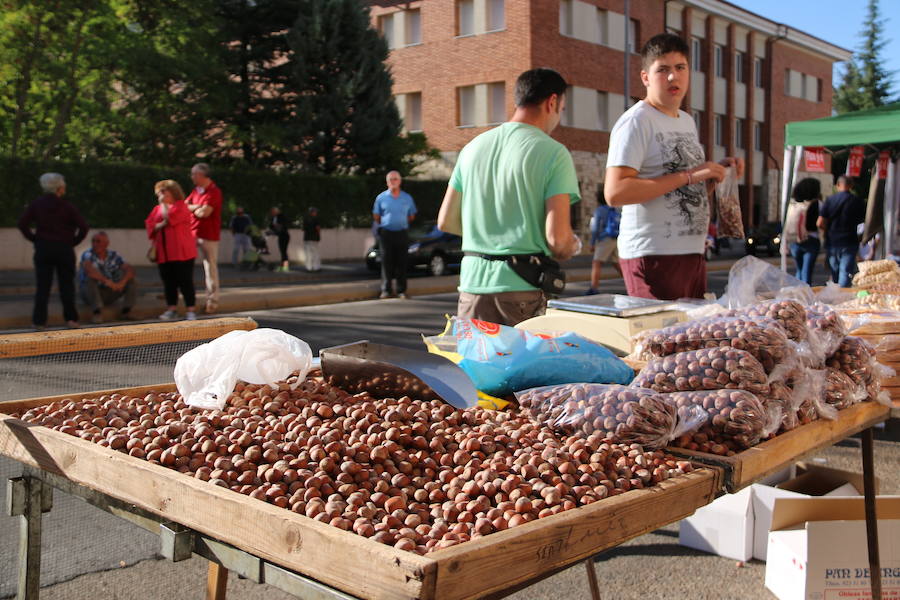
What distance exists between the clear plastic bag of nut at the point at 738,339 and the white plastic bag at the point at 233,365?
104cm

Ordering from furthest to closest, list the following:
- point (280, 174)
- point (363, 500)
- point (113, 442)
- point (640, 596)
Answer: point (280, 174), point (640, 596), point (113, 442), point (363, 500)

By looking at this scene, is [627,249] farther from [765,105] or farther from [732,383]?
[765,105]

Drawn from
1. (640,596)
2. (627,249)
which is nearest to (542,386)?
(640,596)

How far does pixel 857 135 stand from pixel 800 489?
8.24 meters

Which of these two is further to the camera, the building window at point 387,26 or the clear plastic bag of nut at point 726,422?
the building window at point 387,26

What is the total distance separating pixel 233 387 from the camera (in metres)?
2.17

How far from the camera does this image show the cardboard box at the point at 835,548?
106 inches

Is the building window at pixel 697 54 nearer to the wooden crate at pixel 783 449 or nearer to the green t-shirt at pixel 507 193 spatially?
the green t-shirt at pixel 507 193

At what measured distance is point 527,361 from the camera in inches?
88.5

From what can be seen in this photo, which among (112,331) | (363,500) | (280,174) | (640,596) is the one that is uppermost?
(280,174)

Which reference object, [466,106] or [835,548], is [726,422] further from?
[466,106]

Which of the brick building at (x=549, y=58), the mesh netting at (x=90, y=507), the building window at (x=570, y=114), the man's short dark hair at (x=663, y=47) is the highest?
the brick building at (x=549, y=58)

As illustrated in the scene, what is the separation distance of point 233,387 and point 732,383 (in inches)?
50.7

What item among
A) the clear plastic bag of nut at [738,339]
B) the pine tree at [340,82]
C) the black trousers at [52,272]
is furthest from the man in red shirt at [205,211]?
the pine tree at [340,82]
